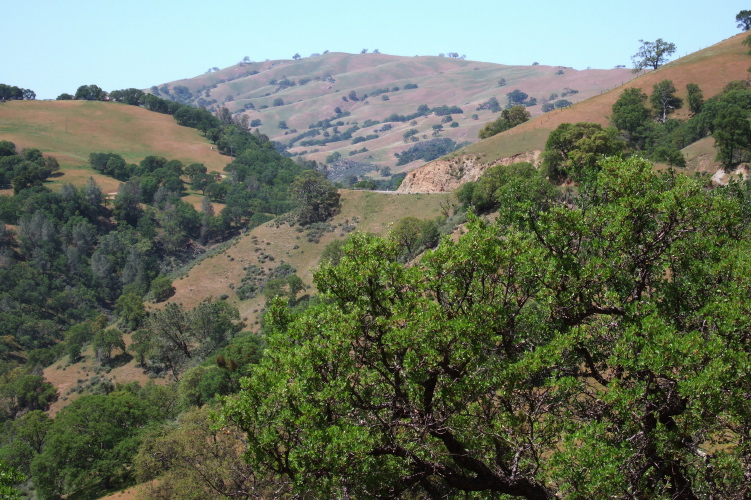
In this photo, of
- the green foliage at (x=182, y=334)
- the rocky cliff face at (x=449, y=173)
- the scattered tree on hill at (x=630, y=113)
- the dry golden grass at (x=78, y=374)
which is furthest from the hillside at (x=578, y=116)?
the dry golden grass at (x=78, y=374)

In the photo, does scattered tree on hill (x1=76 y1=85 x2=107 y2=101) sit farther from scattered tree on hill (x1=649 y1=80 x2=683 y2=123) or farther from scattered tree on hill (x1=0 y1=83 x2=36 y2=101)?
scattered tree on hill (x1=649 y1=80 x2=683 y2=123)

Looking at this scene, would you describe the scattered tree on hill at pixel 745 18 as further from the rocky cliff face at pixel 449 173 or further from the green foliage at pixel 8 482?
the green foliage at pixel 8 482

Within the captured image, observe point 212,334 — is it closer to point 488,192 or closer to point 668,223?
point 488,192

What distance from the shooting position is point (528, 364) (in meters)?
10.8

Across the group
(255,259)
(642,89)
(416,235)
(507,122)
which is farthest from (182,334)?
(642,89)

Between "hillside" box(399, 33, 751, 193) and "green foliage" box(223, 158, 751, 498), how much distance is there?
67.3 m

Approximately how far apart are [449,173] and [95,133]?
12204cm

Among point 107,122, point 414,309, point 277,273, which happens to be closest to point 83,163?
point 107,122

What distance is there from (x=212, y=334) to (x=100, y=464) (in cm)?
3111

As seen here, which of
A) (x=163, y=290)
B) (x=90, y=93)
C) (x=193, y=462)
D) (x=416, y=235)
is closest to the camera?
(x=193, y=462)

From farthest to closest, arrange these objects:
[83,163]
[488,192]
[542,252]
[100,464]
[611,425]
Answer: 1. [83,163]
2. [488,192]
3. [100,464]
4. [542,252]
5. [611,425]

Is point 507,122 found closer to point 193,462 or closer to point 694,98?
point 694,98

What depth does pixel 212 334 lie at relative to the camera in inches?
2719

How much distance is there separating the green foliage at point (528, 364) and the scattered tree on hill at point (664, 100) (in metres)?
78.9
